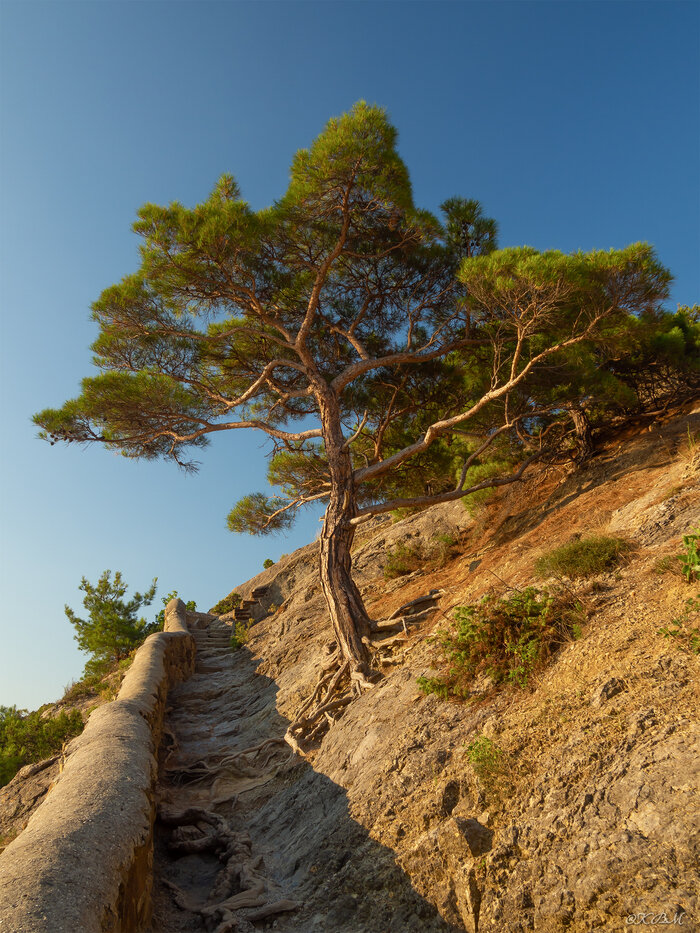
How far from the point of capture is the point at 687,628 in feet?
13.0

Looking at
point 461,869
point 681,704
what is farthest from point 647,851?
point 461,869

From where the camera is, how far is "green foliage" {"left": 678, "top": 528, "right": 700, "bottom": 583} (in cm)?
430

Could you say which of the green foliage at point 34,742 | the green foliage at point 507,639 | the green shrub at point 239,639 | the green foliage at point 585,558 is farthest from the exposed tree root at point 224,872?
the green shrub at point 239,639

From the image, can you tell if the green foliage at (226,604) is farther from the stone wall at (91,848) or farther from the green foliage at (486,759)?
the green foliage at (486,759)

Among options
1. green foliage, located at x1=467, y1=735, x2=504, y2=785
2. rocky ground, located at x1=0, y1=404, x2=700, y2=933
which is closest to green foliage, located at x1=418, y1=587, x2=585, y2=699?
rocky ground, located at x1=0, y1=404, x2=700, y2=933

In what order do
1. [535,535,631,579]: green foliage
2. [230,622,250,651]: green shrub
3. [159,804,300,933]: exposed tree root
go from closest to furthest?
[159,804,300,933]: exposed tree root < [535,535,631,579]: green foliage < [230,622,250,651]: green shrub

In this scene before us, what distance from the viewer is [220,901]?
4.64m

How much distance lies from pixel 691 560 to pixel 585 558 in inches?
49.9

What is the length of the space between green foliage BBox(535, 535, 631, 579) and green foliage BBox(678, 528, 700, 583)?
974 mm

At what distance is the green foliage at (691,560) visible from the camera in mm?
4305

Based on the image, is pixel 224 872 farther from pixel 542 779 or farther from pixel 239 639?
pixel 239 639

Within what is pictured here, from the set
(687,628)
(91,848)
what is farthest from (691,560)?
(91,848)

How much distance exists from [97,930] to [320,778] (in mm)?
3302

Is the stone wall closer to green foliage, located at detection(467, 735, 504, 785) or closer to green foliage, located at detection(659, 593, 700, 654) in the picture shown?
green foliage, located at detection(467, 735, 504, 785)
